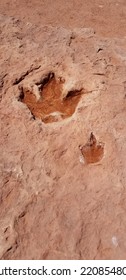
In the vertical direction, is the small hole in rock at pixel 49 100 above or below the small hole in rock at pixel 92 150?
above

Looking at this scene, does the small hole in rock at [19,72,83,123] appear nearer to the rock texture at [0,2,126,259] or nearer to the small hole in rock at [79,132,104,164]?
the rock texture at [0,2,126,259]

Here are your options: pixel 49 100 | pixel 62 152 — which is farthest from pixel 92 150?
pixel 49 100

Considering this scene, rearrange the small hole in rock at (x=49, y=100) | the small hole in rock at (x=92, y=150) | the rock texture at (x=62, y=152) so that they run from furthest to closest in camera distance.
Result: the small hole in rock at (x=49, y=100)
the small hole in rock at (x=92, y=150)
the rock texture at (x=62, y=152)

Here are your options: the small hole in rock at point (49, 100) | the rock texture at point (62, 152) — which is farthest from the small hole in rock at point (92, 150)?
the small hole in rock at point (49, 100)

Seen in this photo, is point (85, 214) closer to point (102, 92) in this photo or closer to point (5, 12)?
point (102, 92)

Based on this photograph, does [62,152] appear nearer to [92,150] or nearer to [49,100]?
[92,150]

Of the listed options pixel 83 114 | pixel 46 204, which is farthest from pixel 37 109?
pixel 46 204

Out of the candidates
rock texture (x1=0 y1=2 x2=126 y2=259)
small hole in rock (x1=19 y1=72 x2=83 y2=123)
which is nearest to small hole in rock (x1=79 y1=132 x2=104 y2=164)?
rock texture (x1=0 y1=2 x2=126 y2=259)

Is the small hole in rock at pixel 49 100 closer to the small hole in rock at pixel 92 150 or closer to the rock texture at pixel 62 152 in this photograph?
the rock texture at pixel 62 152
